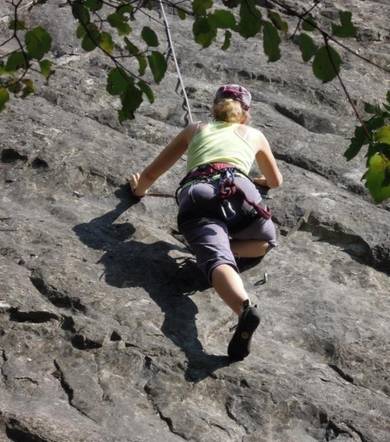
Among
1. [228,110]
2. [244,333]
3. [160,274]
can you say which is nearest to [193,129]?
[228,110]

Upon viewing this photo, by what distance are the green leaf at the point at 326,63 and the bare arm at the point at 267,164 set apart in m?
3.06

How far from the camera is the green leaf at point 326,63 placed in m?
3.26

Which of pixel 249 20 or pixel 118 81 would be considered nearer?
pixel 249 20

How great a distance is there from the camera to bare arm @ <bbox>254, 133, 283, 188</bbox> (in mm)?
6445

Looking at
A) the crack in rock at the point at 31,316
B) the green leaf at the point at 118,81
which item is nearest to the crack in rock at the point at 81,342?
the crack in rock at the point at 31,316

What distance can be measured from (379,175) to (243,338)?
2.08m

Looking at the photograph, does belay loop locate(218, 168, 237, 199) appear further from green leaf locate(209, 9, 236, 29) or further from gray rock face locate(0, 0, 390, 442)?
green leaf locate(209, 9, 236, 29)

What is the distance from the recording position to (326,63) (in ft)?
10.8

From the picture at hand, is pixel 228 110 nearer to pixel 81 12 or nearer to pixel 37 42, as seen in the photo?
pixel 81 12

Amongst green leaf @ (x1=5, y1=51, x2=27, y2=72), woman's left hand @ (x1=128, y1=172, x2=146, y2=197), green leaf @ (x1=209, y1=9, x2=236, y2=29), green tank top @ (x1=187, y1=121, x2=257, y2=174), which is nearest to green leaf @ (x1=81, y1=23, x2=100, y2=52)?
green leaf @ (x1=5, y1=51, x2=27, y2=72)

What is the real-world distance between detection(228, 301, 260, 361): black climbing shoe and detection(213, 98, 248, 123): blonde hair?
1.77 meters

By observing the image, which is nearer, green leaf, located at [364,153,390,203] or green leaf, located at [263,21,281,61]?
green leaf, located at [364,153,390,203]

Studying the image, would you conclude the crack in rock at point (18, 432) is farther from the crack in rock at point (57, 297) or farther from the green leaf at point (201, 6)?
the green leaf at point (201, 6)

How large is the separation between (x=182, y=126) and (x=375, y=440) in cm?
383
